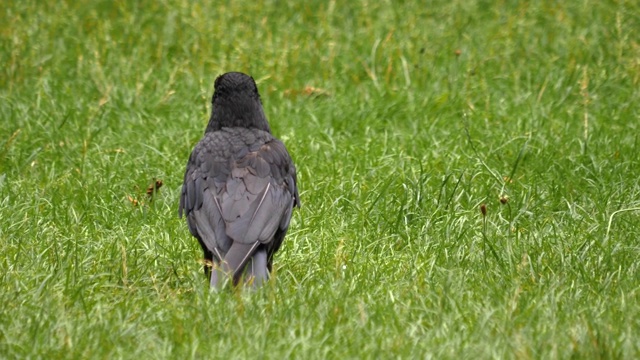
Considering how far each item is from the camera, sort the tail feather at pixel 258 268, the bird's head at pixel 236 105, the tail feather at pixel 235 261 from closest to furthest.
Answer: the tail feather at pixel 235 261 < the tail feather at pixel 258 268 < the bird's head at pixel 236 105

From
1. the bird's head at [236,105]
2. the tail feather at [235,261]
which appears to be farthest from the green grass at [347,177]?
the bird's head at [236,105]

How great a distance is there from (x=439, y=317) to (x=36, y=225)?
2.28 m

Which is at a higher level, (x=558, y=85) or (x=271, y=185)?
(x=271, y=185)

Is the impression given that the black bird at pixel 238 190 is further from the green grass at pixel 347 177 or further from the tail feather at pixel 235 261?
the green grass at pixel 347 177

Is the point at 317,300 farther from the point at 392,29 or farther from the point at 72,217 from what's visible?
the point at 392,29

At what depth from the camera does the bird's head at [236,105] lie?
5480mm

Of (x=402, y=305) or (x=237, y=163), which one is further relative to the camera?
(x=237, y=163)

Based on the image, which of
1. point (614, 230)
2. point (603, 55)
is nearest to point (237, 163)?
point (614, 230)

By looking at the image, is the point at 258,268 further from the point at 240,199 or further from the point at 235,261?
the point at 240,199

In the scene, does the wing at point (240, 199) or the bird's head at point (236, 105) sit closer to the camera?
the wing at point (240, 199)

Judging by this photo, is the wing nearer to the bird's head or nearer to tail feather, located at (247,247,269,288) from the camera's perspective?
tail feather, located at (247,247,269,288)

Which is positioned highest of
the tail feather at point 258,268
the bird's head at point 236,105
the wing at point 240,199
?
the bird's head at point 236,105

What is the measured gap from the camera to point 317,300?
434 cm

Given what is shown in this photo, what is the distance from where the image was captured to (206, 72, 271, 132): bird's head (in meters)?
5.48
